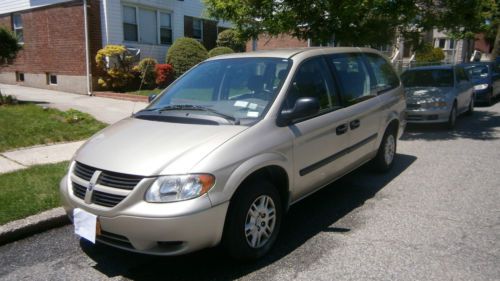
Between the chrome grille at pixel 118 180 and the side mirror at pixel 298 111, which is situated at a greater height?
the side mirror at pixel 298 111

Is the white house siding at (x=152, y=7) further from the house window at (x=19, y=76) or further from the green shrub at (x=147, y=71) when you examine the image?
the house window at (x=19, y=76)

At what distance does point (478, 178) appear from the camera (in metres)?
6.23

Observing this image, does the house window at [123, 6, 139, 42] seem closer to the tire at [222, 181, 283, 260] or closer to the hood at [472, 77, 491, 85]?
the hood at [472, 77, 491, 85]

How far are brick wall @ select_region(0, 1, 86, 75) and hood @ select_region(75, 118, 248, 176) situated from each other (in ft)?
41.1

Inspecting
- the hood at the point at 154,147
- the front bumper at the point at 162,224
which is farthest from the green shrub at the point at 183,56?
the front bumper at the point at 162,224

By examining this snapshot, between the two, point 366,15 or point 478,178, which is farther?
point 366,15

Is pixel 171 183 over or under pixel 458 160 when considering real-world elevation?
over

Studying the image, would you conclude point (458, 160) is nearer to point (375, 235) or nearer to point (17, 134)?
point (375, 235)

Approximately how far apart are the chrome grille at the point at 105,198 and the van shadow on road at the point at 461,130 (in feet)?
23.9

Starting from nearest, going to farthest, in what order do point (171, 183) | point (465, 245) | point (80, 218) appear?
point (171, 183)
point (80, 218)
point (465, 245)

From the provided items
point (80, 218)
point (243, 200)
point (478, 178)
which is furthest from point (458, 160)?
point (80, 218)

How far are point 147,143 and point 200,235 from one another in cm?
91

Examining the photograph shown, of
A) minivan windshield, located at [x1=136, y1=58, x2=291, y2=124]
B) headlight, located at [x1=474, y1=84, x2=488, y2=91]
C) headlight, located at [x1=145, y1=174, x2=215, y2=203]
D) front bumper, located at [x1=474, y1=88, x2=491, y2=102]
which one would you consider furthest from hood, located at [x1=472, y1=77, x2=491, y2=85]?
headlight, located at [x1=145, y1=174, x2=215, y2=203]

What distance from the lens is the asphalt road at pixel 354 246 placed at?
11.9ft
